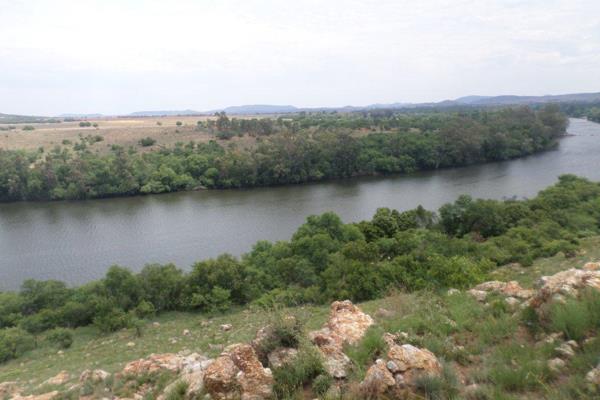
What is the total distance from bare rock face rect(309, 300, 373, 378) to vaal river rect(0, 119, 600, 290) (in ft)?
59.7

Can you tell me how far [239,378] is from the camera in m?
5.05

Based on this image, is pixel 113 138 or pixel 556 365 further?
pixel 113 138

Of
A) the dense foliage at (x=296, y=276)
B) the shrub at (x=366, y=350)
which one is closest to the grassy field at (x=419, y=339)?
the shrub at (x=366, y=350)

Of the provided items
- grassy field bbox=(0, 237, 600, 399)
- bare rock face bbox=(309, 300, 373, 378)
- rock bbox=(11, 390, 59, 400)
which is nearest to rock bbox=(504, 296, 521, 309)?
grassy field bbox=(0, 237, 600, 399)

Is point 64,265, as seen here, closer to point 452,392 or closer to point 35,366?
point 35,366

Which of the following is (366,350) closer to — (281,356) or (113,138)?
(281,356)

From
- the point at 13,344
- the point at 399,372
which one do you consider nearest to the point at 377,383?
the point at 399,372

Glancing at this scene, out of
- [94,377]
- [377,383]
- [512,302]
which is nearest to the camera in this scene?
[377,383]

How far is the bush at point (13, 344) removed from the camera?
12523mm

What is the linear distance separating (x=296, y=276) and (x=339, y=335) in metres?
11.3

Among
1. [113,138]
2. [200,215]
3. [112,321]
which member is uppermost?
[113,138]

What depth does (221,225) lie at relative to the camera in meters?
31.2

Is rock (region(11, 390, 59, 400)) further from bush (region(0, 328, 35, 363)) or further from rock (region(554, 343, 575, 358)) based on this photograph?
rock (region(554, 343, 575, 358))

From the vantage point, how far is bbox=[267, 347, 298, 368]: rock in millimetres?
5250
